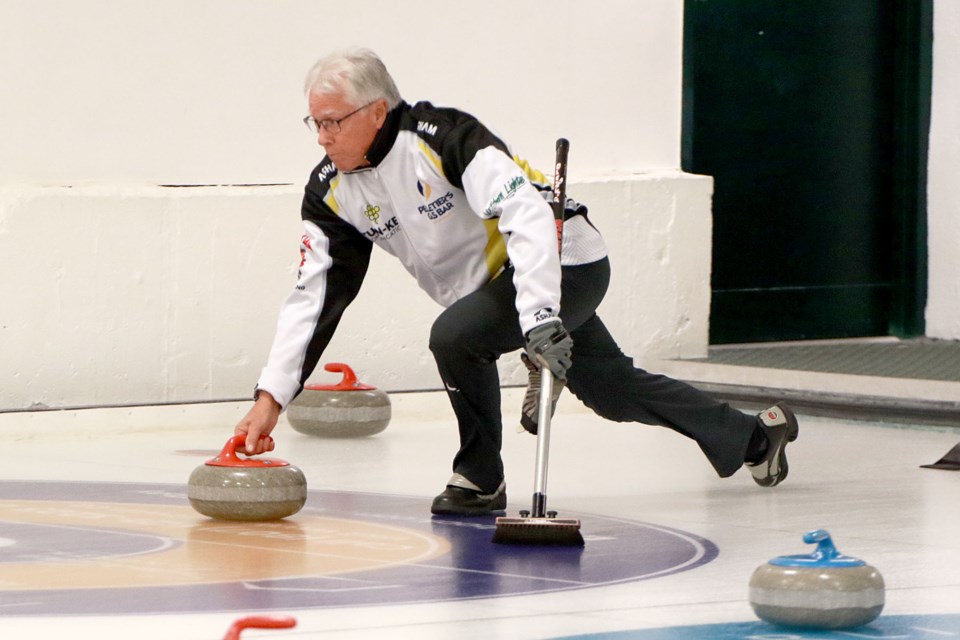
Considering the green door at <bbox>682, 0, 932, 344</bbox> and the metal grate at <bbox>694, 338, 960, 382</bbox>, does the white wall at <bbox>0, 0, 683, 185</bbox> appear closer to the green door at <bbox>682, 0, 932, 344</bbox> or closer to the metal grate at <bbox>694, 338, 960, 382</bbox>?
the green door at <bbox>682, 0, 932, 344</bbox>

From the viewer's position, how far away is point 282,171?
25.9 feet

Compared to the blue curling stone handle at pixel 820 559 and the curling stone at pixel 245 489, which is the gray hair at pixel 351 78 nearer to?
the curling stone at pixel 245 489

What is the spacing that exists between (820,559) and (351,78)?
192cm

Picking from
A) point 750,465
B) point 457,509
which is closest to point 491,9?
point 750,465

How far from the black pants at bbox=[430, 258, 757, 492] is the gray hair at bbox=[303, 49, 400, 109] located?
608 millimetres

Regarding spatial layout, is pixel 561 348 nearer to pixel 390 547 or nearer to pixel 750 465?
pixel 390 547

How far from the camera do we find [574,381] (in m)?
5.61

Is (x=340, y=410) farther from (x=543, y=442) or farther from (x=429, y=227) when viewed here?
(x=543, y=442)

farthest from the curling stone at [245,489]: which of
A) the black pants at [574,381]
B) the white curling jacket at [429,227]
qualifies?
the black pants at [574,381]

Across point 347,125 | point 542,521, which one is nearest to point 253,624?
point 542,521

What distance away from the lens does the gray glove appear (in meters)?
4.62

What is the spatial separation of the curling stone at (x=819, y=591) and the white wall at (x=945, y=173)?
6.58 m

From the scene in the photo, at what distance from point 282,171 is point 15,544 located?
354cm

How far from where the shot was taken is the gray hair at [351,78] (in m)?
4.81
